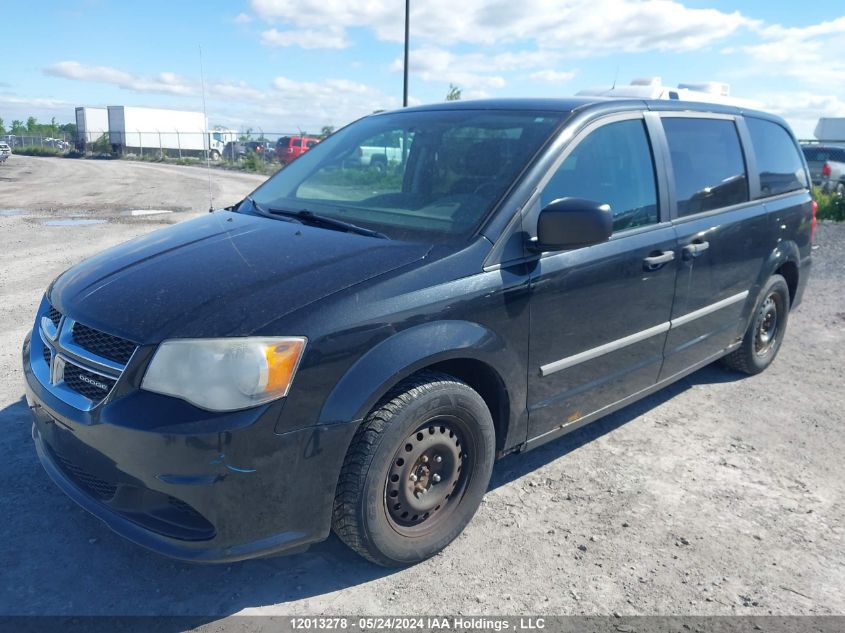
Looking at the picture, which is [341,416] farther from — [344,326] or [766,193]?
[766,193]

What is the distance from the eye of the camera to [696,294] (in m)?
3.98

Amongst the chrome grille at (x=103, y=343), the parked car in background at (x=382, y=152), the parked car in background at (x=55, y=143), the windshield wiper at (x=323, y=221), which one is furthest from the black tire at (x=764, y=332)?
the parked car in background at (x=55, y=143)

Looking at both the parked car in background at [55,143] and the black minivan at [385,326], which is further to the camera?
the parked car in background at [55,143]

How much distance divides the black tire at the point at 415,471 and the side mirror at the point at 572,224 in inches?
28.6

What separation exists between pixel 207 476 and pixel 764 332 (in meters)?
4.45

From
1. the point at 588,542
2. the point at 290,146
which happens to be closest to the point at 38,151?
the point at 290,146

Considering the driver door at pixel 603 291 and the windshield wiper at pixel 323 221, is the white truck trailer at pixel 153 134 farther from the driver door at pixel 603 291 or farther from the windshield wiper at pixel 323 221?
the driver door at pixel 603 291

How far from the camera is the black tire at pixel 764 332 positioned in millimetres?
4910

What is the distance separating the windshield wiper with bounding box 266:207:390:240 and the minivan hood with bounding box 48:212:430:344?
5cm

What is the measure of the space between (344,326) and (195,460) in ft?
2.13

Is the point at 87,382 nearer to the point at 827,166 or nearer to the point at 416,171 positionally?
the point at 416,171

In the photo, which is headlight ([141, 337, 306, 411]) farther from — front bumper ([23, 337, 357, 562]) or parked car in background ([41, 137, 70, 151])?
parked car in background ([41, 137, 70, 151])

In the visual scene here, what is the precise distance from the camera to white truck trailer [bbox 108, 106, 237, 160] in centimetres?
4838

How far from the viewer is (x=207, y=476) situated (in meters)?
2.22
